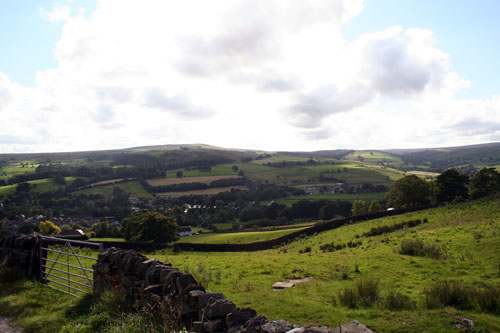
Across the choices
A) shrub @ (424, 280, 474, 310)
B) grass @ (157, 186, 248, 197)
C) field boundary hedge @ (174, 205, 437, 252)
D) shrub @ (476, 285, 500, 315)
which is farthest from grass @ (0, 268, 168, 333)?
grass @ (157, 186, 248, 197)

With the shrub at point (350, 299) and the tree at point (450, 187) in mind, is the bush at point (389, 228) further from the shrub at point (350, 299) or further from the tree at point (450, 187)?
the tree at point (450, 187)

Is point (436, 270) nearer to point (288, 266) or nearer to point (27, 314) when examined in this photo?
point (288, 266)

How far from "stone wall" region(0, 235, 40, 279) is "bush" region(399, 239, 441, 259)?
51.0 ft

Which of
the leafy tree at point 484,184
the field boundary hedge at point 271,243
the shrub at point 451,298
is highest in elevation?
the shrub at point 451,298

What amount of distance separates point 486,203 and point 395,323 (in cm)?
3146

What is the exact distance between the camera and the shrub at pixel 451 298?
6.98 metres

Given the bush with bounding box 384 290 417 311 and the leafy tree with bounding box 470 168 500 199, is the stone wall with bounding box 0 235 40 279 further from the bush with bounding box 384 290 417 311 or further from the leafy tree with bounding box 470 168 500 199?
the leafy tree with bounding box 470 168 500 199

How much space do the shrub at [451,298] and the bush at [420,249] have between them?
7.07 metres

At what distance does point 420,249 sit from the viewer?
14711mm

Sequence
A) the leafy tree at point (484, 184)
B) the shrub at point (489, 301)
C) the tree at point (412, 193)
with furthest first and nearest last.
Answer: the tree at point (412, 193) → the leafy tree at point (484, 184) → the shrub at point (489, 301)

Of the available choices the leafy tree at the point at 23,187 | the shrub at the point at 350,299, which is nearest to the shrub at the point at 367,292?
the shrub at the point at 350,299

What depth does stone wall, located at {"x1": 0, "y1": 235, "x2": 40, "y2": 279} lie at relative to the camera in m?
11.4

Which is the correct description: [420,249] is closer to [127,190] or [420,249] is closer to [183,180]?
[127,190]

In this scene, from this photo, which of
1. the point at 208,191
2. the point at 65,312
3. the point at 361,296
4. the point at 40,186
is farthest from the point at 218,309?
the point at 40,186
